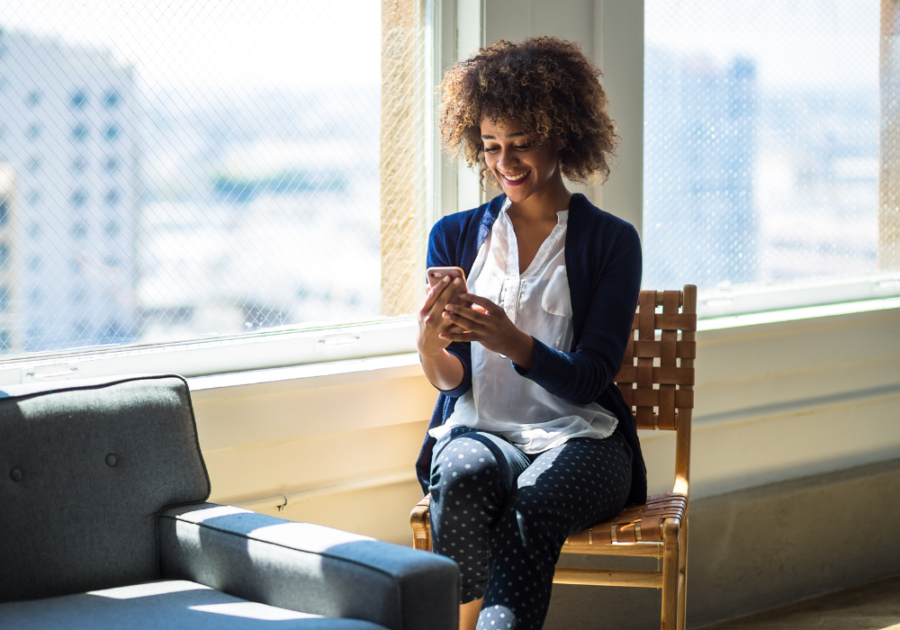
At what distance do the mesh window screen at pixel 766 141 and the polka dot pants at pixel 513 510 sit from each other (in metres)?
1.21

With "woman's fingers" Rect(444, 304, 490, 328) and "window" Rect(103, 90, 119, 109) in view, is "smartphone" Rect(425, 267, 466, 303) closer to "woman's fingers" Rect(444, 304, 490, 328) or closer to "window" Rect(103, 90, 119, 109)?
"woman's fingers" Rect(444, 304, 490, 328)

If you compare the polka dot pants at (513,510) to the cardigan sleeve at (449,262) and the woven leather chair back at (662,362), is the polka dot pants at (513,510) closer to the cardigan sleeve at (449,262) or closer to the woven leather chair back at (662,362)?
the cardigan sleeve at (449,262)

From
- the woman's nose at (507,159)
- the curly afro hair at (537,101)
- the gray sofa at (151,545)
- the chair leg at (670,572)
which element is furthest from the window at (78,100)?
the chair leg at (670,572)

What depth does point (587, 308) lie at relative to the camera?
201cm

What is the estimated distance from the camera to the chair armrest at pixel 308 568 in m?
1.35

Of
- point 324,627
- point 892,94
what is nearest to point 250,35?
point 324,627

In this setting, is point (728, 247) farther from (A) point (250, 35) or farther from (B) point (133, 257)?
(B) point (133, 257)

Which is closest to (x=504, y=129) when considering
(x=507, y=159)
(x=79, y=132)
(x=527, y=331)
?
(x=507, y=159)

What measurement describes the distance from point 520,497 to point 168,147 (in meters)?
1.16

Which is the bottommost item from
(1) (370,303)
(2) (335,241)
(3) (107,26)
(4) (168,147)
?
(1) (370,303)

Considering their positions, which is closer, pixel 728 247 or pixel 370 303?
pixel 370 303

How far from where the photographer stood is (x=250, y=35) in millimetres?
2230

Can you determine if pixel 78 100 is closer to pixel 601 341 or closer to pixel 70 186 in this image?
pixel 70 186

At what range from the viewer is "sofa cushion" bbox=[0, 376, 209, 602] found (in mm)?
1553
